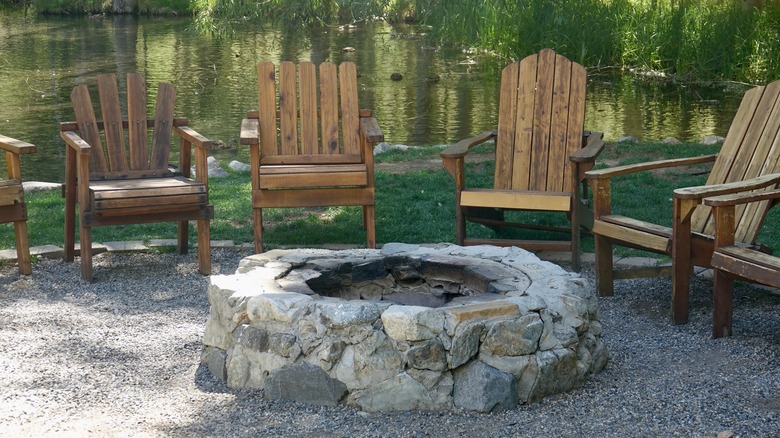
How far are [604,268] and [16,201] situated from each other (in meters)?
3.01

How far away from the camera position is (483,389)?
10.6 ft

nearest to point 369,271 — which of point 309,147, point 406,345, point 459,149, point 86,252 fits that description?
point 406,345

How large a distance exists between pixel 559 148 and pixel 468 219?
0.67 m

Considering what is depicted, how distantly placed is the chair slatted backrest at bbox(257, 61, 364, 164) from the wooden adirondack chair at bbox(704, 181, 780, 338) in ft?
7.53

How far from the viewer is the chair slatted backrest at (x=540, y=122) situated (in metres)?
5.38

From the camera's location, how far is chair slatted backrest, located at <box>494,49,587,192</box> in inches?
212

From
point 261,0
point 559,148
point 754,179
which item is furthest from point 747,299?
point 261,0

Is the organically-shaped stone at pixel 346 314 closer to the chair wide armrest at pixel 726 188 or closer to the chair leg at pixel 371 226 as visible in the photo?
the chair wide armrest at pixel 726 188

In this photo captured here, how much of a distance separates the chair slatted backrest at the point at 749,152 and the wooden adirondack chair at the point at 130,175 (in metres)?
2.57

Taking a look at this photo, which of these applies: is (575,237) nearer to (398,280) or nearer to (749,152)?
(749,152)

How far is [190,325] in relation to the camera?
4199 millimetres

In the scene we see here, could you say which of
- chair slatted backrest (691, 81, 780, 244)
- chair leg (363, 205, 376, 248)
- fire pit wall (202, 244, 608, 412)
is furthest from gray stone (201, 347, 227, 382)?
chair slatted backrest (691, 81, 780, 244)

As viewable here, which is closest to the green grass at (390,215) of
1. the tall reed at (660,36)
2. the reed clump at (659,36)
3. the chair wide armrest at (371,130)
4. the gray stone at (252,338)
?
the chair wide armrest at (371,130)

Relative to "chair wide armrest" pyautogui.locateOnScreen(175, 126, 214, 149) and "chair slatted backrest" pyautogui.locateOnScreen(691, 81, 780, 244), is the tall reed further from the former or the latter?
"chair slatted backrest" pyautogui.locateOnScreen(691, 81, 780, 244)
